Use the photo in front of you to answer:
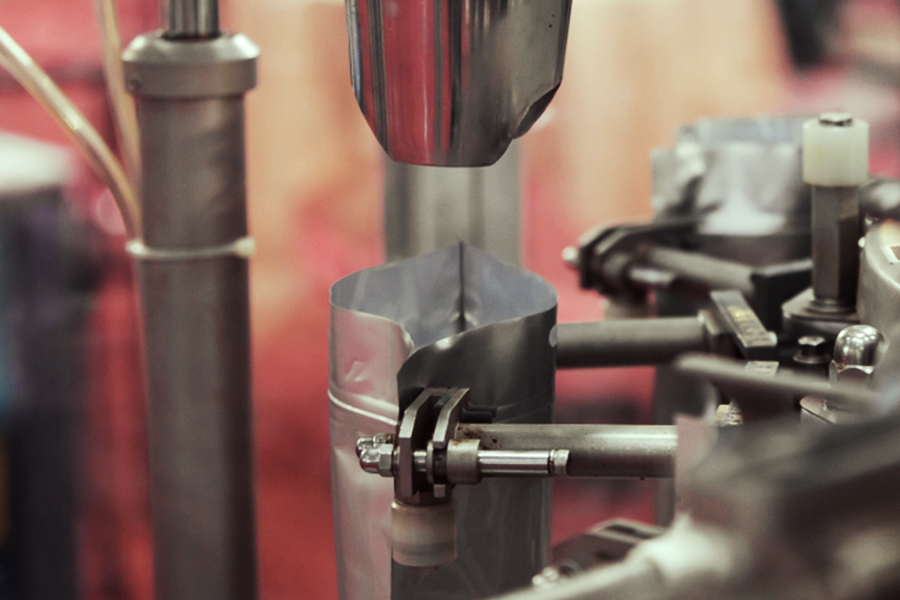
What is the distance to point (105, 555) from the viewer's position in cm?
133

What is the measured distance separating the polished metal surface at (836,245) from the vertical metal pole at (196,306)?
32 centimetres

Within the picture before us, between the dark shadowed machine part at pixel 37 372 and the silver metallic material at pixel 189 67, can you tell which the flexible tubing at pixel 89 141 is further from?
the dark shadowed machine part at pixel 37 372

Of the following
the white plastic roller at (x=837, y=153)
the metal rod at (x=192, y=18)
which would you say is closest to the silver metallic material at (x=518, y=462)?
the white plastic roller at (x=837, y=153)

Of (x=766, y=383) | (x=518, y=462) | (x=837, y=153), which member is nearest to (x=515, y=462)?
(x=518, y=462)

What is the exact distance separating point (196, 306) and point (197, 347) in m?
0.02

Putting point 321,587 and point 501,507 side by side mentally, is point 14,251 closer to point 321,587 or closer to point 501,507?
point 321,587

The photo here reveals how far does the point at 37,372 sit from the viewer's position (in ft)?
3.70

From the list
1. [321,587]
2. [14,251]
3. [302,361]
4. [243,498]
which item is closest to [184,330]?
[243,498]

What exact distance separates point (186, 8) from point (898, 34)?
1150mm

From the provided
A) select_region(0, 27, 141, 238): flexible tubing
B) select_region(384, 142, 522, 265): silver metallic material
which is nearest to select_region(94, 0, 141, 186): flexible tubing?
select_region(0, 27, 141, 238): flexible tubing

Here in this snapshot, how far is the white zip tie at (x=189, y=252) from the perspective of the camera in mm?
595

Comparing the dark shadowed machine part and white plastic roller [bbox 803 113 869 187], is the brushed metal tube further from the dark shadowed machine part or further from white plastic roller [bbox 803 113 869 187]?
the dark shadowed machine part

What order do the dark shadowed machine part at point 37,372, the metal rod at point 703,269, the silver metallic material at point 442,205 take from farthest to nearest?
the dark shadowed machine part at point 37,372, the silver metallic material at point 442,205, the metal rod at point 703,269

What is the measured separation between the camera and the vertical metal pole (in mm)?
590
